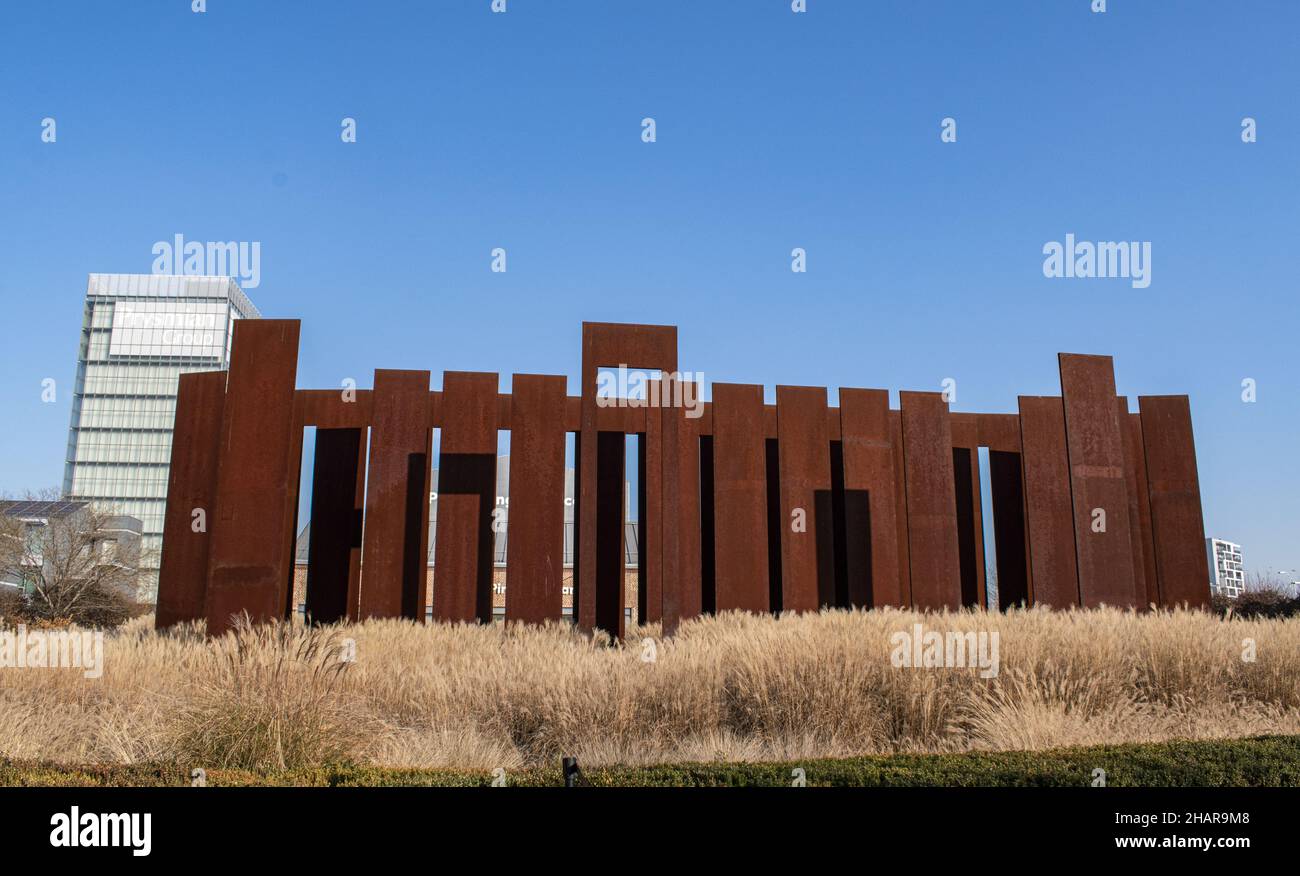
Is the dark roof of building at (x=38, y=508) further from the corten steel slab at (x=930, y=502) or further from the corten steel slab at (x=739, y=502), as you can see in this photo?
the corten steel slab at (x=930, y=502)

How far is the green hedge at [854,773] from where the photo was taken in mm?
5320

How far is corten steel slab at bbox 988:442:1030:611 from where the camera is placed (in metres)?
15.8

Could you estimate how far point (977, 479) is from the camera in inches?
630

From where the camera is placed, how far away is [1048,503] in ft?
47.6

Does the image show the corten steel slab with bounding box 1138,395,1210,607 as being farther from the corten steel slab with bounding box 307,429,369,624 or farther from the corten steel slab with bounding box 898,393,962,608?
the corten steel slab with bounding box 307,429,369,624

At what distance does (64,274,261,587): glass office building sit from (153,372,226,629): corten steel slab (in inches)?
3108

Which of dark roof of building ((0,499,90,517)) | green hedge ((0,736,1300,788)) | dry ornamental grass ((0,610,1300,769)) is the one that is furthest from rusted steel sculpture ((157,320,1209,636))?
dark roof of building ((0,499,90,517))

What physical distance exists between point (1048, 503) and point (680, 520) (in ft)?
21.0

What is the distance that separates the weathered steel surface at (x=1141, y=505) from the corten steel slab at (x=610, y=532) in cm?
866

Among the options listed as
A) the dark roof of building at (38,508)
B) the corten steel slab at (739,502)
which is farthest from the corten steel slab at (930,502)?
the dark roof of building at (38,508)

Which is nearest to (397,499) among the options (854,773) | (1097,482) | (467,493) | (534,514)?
(467,493)

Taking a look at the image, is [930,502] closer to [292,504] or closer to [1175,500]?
[1175,500]
